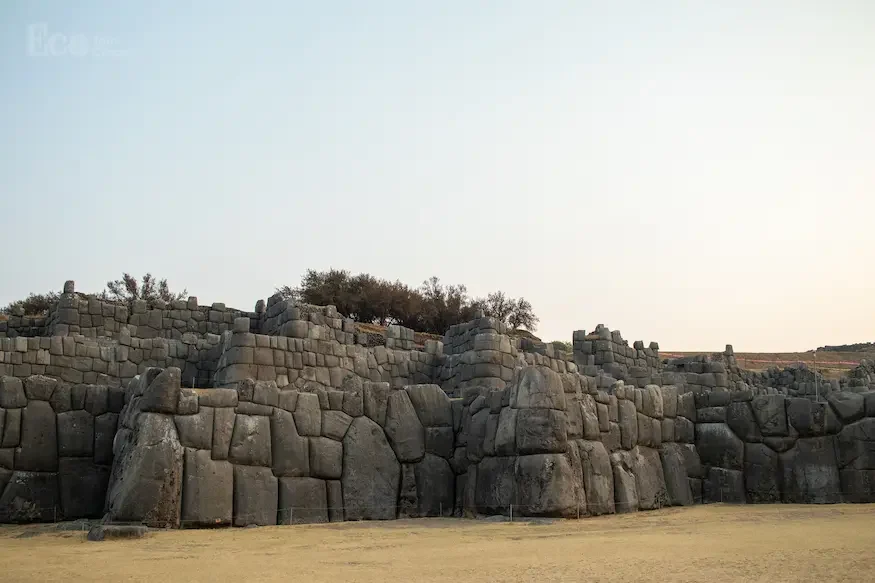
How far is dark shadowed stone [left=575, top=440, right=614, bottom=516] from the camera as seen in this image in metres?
12.0

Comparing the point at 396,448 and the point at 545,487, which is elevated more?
the point at 396,448

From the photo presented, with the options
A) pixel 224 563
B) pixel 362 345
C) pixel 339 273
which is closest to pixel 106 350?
pixel 362 345

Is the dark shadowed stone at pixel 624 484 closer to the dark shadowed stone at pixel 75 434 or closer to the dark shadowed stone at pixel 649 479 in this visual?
the dark shadowed stone at pixel 649 479

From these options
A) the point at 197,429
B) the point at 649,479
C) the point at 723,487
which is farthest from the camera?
the point at 723,487

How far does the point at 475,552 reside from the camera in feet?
28.0

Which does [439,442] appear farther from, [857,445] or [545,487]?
[857,445]

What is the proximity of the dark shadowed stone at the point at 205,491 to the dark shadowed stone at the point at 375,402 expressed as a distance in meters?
2.31

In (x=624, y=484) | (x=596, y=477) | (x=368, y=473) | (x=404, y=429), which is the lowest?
(x=624, y=484)

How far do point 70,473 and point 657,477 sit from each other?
332 inches

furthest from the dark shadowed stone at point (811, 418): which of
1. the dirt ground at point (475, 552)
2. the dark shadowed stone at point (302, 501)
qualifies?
the dark shadowed stone at point (302, 501)

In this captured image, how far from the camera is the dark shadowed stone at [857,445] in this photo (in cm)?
1334

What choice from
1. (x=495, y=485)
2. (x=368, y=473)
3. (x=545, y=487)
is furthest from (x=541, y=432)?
(x=368, y=473)

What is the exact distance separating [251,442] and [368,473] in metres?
1.76

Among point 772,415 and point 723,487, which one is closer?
point 772,415
